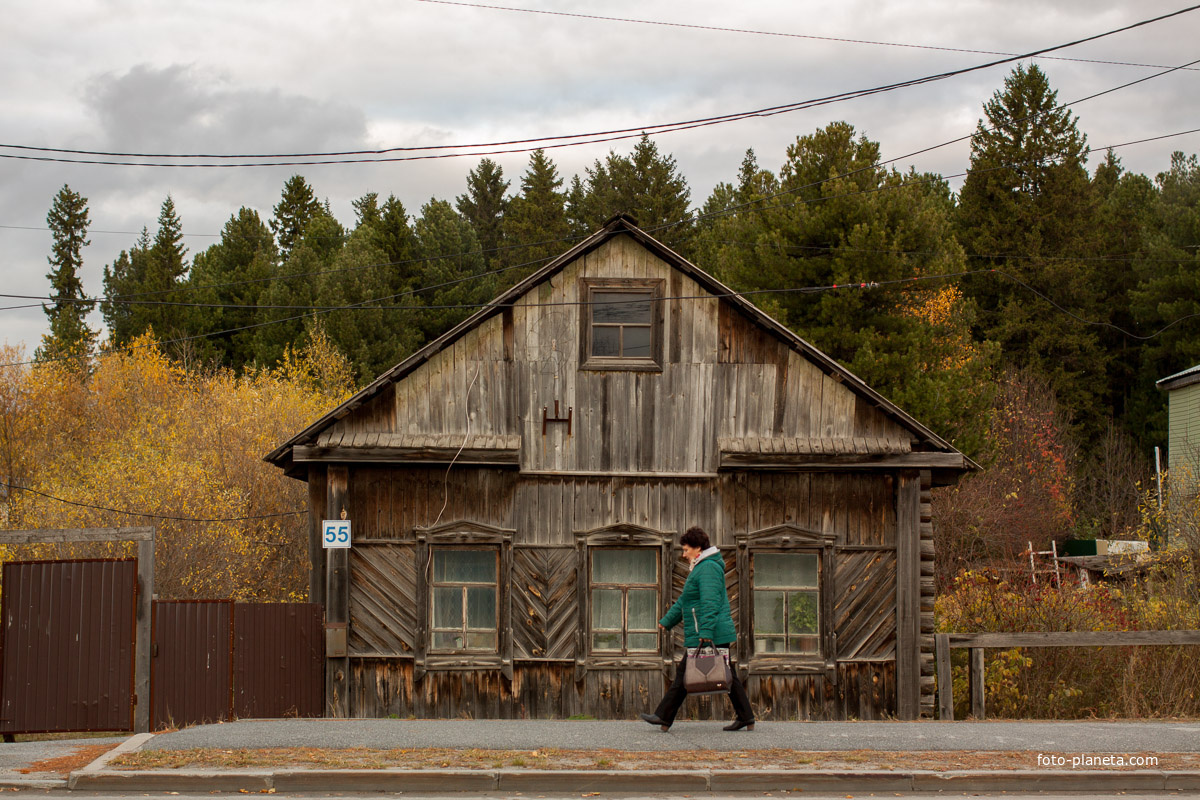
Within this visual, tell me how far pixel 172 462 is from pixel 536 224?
27.8 meters

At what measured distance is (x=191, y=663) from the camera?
1393cm

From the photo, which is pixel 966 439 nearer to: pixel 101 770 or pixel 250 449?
pixel 250 449

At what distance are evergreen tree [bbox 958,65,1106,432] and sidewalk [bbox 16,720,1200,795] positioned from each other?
38216mm

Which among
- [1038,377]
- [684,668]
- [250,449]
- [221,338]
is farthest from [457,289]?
[684,668]

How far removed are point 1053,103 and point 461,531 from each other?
45217 mm

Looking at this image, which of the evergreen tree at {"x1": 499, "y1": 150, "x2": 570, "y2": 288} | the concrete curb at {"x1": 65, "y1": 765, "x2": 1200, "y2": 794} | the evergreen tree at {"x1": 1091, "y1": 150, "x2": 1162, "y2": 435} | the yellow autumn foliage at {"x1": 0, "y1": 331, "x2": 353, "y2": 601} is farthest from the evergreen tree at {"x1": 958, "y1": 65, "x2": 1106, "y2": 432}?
the concrete curb at {"x1": 65, "y1": 765, "x2": 1200, "y2": 794}

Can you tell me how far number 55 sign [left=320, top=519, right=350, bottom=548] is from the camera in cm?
1552

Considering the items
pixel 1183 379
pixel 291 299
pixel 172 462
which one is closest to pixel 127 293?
pixel 291 299

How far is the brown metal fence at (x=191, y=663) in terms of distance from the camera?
13.5 metres

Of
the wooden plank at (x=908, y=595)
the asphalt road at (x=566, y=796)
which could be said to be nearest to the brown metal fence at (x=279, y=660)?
the asphalt road at (x=566, y=796)

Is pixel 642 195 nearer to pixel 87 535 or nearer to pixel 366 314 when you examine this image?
pixel 366 314

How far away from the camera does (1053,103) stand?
5253cm

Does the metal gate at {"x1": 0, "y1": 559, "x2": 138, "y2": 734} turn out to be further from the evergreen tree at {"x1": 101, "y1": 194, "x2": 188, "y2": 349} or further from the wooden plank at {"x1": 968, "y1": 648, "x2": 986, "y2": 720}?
the evergreen tree at {"x1": 101, "y1": 194, "x2": 188, "y2": 349}

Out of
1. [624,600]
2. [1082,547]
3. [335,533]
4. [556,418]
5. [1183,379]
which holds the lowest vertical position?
[1082,547]
